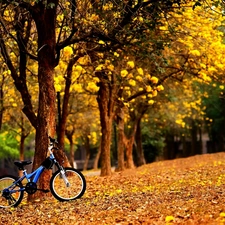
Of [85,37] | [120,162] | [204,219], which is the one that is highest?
[85,37]

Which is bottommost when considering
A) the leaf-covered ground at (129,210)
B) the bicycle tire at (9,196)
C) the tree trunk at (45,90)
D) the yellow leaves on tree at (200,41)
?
the leaf-covered ground at (129,210)

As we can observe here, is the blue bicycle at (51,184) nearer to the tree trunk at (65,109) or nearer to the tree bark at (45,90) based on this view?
the tree bark at (45,90)

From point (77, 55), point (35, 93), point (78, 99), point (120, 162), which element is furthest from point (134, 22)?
point (78, 99)

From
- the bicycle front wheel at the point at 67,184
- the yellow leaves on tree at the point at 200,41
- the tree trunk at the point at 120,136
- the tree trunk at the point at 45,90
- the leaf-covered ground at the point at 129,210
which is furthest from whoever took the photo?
the tree trunk at the point at 120,136

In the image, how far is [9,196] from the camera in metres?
9.66

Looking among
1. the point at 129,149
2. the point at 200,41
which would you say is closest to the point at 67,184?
the point at 200,41

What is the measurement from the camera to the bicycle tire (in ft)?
31.7

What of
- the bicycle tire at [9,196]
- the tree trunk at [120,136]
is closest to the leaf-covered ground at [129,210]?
the bicycle tire at [9,196]

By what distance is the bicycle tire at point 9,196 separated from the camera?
967cm

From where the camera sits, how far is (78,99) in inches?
1011

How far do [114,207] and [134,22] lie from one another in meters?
4.13

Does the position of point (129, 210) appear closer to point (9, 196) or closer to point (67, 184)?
point (67, 184)

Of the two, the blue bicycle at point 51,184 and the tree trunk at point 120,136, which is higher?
the tree trunk at point 120,136

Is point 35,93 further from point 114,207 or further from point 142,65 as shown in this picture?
point 114,207
